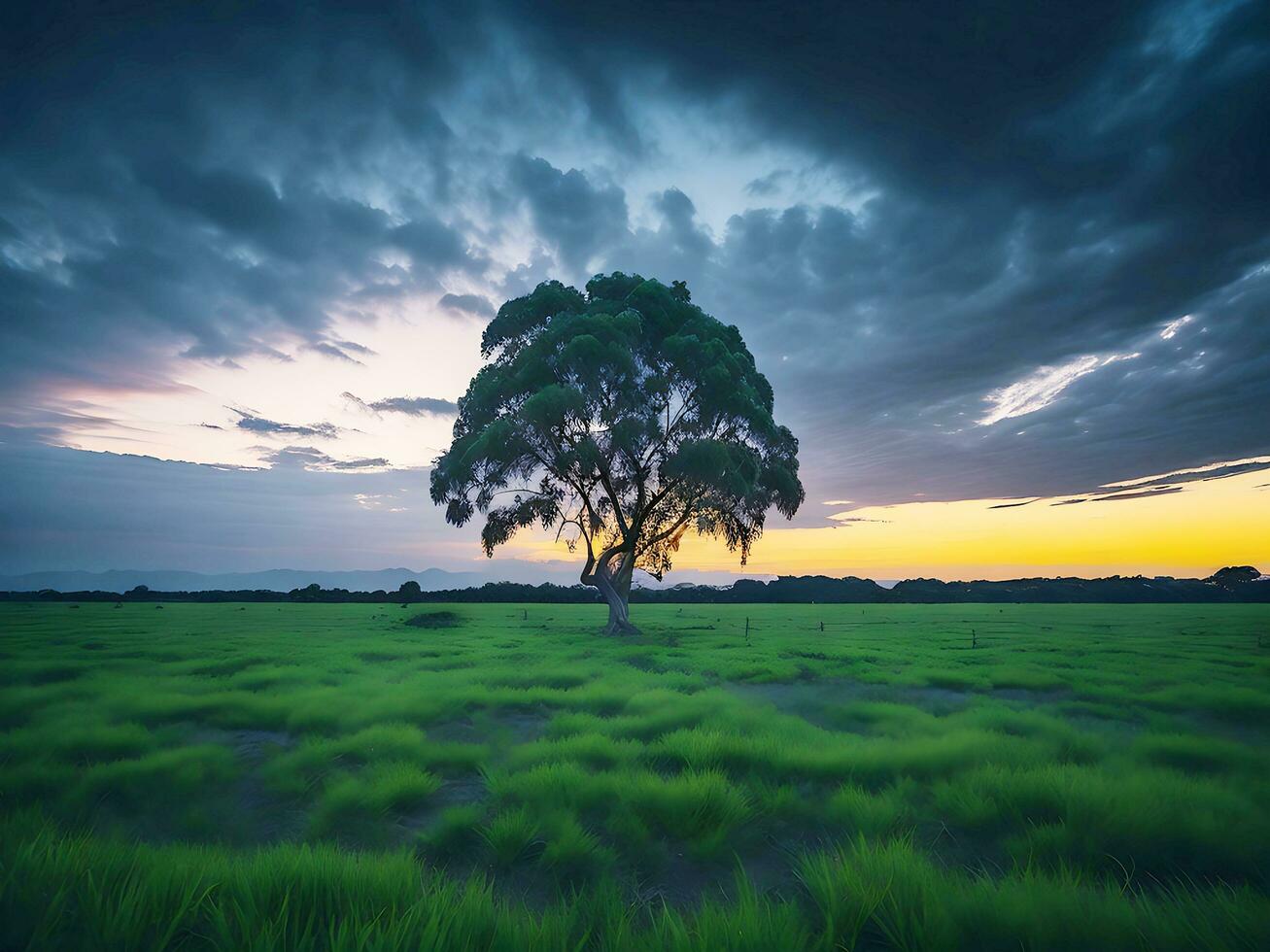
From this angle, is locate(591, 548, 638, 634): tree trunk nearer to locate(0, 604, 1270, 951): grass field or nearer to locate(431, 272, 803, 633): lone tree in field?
locate(431, 272, 803, 633): lone tree in field

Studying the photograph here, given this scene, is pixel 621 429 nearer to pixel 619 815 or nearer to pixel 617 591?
pixel 617 591

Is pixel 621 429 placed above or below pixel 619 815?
above

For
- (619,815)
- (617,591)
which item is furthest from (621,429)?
(619,815)

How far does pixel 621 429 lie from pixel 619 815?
17.2 meters

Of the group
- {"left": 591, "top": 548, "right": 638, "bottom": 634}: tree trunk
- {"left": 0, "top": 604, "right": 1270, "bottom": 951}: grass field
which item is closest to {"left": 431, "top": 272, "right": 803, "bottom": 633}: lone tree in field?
{"left": 591, "top": 548, "right": 638, "bottom": 634}: tree trunk

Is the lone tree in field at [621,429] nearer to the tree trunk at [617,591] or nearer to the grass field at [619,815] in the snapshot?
the tree trunk at [617,591]

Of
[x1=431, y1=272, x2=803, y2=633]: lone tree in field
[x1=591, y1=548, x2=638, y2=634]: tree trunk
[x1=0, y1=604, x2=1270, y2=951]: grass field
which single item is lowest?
[x1=0, y1=604, x2=1270, y2=951]: grass field

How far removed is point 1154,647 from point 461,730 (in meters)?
26.7

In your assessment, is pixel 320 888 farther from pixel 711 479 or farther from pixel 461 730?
pixel 711 479

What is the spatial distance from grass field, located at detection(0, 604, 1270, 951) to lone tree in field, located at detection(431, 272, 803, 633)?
11.9 meters

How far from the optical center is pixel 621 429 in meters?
21.0

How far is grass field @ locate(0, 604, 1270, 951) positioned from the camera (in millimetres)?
2727

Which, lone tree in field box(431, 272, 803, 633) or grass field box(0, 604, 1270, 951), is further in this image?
lone tree in field box(431, 272, 803, 633)

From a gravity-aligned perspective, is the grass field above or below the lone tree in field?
below
